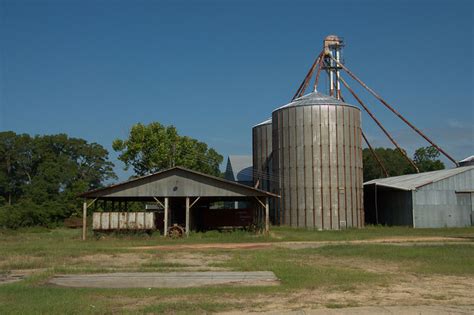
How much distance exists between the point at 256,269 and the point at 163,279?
363 cm

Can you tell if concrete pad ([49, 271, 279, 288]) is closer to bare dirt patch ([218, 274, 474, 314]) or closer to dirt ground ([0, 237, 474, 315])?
dirt ground ([0, 237, 474, 315])

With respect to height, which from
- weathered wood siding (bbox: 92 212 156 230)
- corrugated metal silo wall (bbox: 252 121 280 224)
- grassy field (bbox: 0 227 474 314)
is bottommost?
grassy field (bbox: 0 227 474 314)

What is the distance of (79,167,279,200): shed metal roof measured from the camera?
36.1 metres

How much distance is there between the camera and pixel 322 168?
154 feet

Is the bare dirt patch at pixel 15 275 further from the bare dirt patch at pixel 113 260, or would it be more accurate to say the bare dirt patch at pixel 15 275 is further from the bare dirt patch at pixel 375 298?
the bare dirt patch at pixel 375 298

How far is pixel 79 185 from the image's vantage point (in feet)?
251

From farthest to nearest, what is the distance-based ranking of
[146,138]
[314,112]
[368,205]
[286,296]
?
1. [146,138]
2. [368,205]
3. [314,112]
4. [286,296]

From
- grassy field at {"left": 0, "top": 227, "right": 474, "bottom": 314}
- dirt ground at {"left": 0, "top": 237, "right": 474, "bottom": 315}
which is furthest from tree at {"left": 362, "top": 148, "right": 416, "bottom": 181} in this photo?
dirt ground at {"left": 0, "top": 237, "right": 474, "bottom": 315}

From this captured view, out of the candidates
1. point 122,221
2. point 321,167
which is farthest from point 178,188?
point 321,167

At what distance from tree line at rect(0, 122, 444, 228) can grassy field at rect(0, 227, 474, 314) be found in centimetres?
3549

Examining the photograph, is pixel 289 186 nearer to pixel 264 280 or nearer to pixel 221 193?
pixel 221 193

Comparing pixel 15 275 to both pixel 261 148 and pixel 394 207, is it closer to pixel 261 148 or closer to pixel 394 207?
pixel 394 207

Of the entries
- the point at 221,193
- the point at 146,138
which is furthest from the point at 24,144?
the point at 221,193

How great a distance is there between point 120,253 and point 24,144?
235 ft
